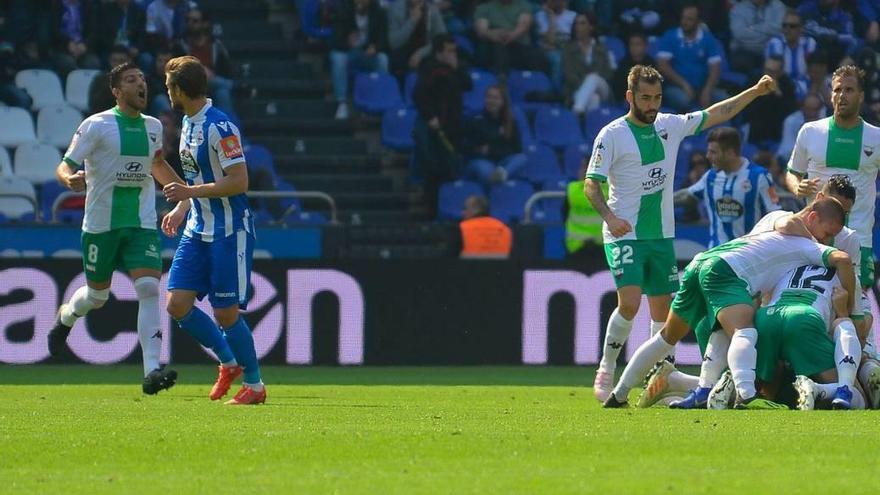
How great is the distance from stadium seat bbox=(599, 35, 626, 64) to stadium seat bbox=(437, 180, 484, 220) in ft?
12.4

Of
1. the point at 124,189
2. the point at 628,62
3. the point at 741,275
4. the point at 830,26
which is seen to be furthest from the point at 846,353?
the point at 830,26

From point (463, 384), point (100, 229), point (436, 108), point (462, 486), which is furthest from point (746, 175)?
point (462, 486)

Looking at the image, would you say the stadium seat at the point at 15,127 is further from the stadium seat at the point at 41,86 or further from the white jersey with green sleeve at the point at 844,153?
the white jersey with green sleeve at the point at 844,153

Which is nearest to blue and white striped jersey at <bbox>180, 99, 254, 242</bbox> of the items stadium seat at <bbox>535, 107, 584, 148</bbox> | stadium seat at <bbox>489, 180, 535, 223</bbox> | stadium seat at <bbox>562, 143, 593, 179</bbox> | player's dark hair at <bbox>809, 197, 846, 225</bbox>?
player's dark hair at <bbox>809, 197, 846, 225</bbox>

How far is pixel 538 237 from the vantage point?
1794cm

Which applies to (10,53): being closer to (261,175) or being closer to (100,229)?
(261,175)

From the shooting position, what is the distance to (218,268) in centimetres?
1124

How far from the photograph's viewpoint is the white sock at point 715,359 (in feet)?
36.7

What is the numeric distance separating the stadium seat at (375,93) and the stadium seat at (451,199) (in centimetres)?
176

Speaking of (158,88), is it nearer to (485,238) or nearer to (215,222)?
(485,238)

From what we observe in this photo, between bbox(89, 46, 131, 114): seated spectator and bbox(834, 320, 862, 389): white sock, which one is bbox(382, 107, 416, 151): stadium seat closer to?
bbox(89, 46, 131, 114): seated spectator

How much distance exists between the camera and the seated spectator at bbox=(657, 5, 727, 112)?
22312 millimetres

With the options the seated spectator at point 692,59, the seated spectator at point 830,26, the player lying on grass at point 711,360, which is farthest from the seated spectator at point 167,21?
the player lying on grass at point 711,360

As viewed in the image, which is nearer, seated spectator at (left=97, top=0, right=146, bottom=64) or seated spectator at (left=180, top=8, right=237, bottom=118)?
seated spectator at (left=97, top=0, right=146, bottom=64)
